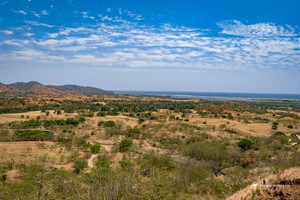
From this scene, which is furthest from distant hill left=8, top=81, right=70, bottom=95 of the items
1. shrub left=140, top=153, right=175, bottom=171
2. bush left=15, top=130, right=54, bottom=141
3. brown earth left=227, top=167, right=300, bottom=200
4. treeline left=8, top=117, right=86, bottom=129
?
brown earth left=227, top=167, right=300, bottom=200

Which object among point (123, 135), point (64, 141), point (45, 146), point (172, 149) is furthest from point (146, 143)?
point (45, 146)

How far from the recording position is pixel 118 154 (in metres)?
23.9

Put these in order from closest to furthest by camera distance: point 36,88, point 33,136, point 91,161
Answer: point 91,161 → point 33,136 → point 36,88


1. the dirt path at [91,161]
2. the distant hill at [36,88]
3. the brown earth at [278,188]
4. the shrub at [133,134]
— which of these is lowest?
the dirt path at [91,161]

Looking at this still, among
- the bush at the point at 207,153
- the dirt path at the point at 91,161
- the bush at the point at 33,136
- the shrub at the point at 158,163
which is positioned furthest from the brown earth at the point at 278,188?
the bush at the point at 33,136

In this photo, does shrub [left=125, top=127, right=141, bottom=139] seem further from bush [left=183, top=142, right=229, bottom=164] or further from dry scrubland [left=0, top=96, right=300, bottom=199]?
bush [left=183, top=142, right=229, bottom=164]

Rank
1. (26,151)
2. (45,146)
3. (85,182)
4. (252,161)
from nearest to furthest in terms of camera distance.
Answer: (85,182) → (252,161) → (26,151) → (45,146)

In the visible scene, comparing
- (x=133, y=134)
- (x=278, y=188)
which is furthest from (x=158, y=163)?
(x=133, y=134)

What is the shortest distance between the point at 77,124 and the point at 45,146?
1662cm

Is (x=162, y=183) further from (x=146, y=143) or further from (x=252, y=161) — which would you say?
(x=146, y=143)

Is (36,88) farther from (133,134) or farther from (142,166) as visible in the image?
(142,166)

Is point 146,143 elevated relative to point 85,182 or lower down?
lower down

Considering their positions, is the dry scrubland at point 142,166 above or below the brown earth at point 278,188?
below

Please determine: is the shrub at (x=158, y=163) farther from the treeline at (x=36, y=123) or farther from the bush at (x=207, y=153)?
the treeline at (x=36, y=123)
